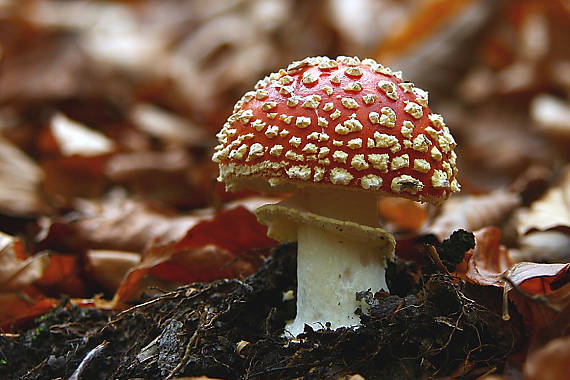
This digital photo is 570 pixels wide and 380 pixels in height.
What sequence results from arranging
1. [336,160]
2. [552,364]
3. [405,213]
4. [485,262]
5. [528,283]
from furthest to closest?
[405,213]
[485,262]
[528,283]
[336,160]
[552,364]

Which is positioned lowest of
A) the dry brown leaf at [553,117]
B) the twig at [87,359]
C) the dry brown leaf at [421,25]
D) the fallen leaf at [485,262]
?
the twig at [87,359]

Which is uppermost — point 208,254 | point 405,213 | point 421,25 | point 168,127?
point 421,25

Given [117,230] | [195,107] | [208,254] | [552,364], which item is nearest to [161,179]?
[117,230]

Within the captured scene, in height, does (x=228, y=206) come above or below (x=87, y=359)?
Result: above

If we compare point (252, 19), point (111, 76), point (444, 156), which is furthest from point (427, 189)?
point (252, 19)

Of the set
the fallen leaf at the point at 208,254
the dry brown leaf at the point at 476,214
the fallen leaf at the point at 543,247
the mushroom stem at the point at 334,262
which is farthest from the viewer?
Answer: the dry brown leaf at the point at 476,214

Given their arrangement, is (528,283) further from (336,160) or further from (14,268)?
(14,268)

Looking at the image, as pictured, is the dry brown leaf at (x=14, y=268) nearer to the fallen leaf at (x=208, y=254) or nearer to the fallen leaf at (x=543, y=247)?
the fallen leaf at (x=208, y=254)

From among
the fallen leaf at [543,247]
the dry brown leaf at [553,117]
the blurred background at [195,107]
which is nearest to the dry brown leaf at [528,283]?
the fallen leaf at [543,247]
